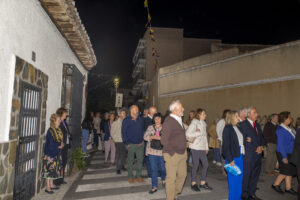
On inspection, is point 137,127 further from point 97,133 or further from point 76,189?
point 97,133

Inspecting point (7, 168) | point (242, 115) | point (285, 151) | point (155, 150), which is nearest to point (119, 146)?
point (155, 150)

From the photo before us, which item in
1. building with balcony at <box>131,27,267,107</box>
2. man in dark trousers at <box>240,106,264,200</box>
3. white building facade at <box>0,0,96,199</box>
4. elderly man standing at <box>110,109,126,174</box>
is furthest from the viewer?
building with balcony at <box>131,27,267,107</box>

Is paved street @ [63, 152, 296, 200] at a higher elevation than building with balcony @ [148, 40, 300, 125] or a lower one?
lower

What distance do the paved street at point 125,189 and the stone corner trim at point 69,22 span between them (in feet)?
15.1

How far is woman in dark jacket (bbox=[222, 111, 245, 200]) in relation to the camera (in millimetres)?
5207

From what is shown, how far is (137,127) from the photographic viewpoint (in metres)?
7.27

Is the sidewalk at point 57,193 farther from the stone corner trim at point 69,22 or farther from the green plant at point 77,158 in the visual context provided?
the stone corner trim at point 69,22

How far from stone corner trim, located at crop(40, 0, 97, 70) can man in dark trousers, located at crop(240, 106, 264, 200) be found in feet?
17.0

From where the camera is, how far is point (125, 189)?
6512 millimetres

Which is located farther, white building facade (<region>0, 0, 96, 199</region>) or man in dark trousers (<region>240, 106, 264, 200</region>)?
man in dark trousers (<region>240, 106, 264, 200</region>)

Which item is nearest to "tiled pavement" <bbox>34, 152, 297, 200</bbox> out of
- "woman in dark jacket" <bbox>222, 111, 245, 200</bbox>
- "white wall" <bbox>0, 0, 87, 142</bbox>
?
"woman in dark jacket" <bbox>222, 111, 245, 200</bbox>

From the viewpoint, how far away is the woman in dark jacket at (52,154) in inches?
237

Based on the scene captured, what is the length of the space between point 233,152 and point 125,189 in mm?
3020

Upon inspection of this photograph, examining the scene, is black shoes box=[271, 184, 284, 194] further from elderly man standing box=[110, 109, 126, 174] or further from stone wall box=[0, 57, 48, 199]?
stone wall box=[0, 57, 48, 199]
